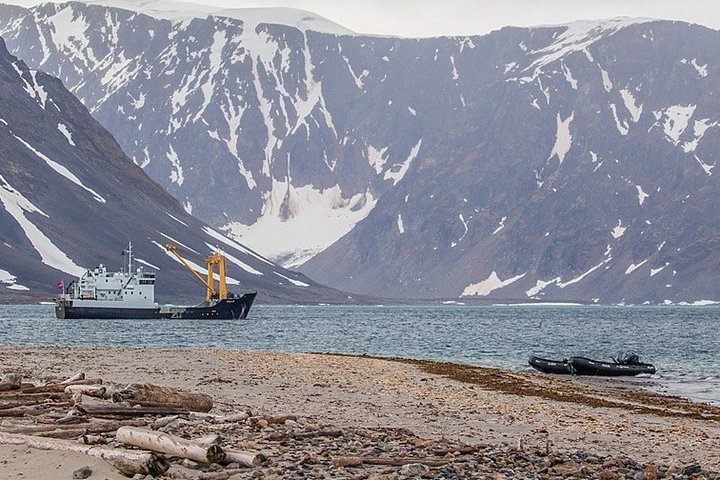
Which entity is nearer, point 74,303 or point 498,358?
point 498,358

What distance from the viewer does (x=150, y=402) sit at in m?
23.0

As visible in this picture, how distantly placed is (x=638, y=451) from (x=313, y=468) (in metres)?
9.06

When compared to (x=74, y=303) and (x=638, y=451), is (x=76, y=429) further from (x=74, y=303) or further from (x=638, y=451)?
(x=74, y=303)

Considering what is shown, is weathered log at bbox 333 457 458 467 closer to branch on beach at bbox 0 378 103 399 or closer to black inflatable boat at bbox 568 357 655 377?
branch on beach at bbox 0 378 103 399

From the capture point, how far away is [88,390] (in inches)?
970

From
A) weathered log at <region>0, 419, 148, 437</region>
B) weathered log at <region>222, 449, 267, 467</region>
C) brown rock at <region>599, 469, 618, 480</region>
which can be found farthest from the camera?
weathered log at <region>0, 419, 148, 437</region>

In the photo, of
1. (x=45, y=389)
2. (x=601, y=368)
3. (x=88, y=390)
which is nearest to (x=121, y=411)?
(x=88, y=390)

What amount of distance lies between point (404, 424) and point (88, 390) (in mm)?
7776

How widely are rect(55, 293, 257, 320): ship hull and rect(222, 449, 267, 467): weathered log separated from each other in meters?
149

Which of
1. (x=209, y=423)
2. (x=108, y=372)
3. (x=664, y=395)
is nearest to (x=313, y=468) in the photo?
(x=209, y=423)

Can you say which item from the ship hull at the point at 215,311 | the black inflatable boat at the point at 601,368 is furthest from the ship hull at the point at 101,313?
→ the black inflatable boat at the point at 601,368

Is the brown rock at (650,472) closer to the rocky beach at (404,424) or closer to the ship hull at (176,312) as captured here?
the rocky beach at (404,424)

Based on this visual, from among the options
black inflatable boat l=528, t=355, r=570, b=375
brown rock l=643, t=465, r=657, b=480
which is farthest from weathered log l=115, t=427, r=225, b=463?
black inflatable boat l=528, t=355, r=570, b=375

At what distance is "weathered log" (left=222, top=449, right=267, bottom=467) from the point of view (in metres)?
18.1
